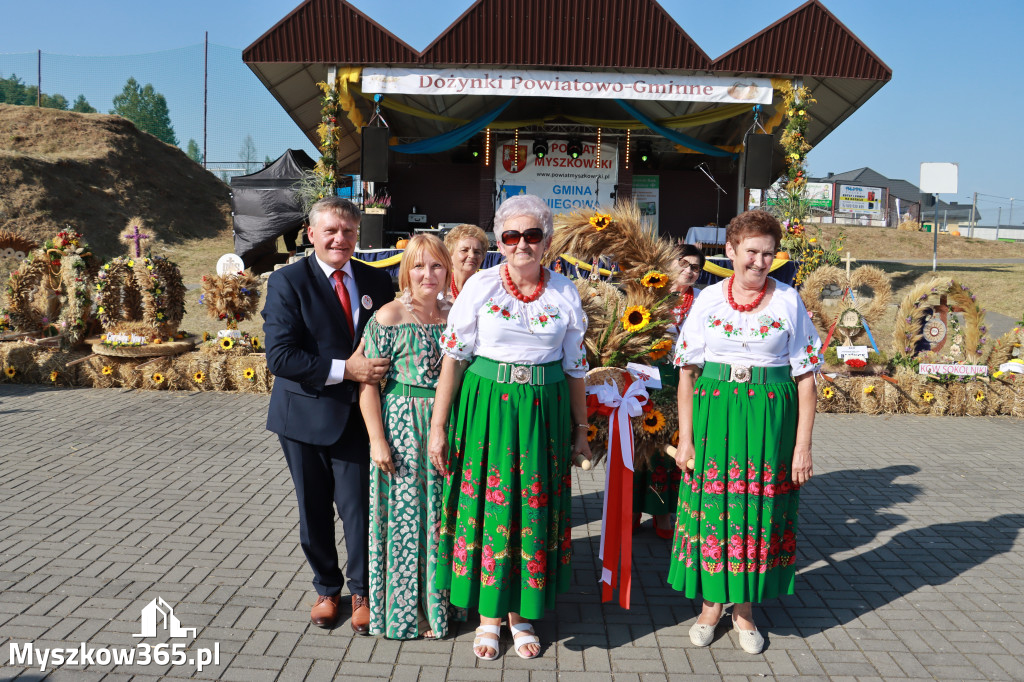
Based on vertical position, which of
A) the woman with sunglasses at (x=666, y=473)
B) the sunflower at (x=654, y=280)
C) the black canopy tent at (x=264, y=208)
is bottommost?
the woman with sunglasses at (x=666, y=473)

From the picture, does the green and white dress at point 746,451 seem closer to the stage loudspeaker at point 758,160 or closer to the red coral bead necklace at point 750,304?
the red coral bead necklace at point 750,304

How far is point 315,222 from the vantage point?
3113 mm

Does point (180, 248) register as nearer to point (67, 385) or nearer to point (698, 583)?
point (67, 385)

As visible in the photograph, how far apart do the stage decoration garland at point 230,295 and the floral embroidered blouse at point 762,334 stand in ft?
21.6

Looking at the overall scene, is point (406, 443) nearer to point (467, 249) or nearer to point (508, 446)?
point (508, 446)

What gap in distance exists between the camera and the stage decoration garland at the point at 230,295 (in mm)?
8344

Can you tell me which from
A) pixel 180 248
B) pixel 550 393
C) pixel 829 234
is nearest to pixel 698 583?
pixel 550 393

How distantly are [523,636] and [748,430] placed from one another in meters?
1.29

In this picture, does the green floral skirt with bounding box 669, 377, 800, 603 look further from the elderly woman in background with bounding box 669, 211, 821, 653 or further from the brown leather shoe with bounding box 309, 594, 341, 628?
the brown leather shoe with bounding box 309, 594, 341, 628

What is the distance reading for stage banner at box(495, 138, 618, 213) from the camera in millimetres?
16031

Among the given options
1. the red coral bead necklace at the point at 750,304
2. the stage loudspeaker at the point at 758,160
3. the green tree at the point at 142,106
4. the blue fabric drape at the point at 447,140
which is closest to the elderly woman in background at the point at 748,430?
the red coral bead necklace at the point at 750,304

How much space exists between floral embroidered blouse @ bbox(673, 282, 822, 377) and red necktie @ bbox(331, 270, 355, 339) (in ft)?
4.98

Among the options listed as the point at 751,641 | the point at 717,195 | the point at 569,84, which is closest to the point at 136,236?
the point at 569,84

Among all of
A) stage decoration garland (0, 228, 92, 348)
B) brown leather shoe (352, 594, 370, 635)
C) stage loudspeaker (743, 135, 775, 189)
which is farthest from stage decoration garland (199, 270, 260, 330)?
stage loudspeaker (743, 135, 775, 189)
